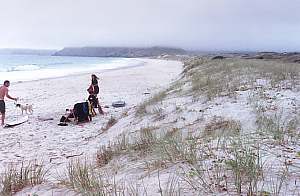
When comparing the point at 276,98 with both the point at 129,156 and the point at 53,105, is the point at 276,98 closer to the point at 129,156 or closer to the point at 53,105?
the point at 129,156

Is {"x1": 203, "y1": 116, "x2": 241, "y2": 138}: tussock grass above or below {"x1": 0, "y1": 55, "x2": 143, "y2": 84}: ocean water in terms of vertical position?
above

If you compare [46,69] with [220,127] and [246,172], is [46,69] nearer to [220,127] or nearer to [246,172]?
[220,127]

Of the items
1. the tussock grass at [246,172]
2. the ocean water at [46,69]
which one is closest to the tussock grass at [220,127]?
the tussock grass at [246,172]

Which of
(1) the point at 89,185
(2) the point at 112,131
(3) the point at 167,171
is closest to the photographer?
(1) the point at 89,185

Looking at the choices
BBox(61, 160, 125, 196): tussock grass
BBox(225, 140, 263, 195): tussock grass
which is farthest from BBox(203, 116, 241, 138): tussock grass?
BBox(61, 160, 125, 196): tussock grass

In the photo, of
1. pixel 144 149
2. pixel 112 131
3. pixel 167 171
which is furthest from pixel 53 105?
pixel 167 171

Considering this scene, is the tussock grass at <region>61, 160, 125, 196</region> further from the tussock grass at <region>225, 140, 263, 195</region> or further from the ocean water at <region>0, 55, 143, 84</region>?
the ocean water at <region>0, 55, 143, 84</region>

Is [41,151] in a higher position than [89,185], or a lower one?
lower

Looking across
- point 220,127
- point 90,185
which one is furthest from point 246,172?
point 220,127

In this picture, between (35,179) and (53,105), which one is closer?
(35,179)

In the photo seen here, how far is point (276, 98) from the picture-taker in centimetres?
780

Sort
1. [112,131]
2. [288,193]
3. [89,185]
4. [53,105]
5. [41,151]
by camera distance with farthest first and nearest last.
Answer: [53,105] < [112,131] < [41,151] < [89,185] < [288,193]

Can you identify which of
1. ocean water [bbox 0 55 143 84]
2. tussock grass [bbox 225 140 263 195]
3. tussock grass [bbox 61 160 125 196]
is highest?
tussock grass [bbox 225 140 263 195]

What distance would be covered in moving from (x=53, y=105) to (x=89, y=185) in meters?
11.7
